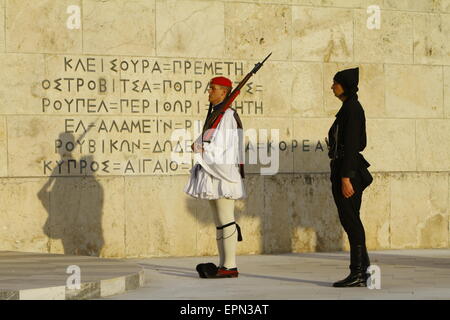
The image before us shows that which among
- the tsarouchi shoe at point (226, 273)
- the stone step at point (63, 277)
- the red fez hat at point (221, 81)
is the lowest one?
the tsarouchi shoe at point (226, 273)

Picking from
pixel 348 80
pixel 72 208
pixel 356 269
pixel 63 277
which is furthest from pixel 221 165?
pixel 72 208

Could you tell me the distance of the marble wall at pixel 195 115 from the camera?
12.8 meters

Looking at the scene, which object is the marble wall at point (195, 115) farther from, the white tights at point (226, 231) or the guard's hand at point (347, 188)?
the guard's hand at point (347, 188)

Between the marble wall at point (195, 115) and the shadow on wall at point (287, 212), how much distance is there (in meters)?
0.02

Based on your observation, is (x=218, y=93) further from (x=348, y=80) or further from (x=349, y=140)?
(x=349, y=140)

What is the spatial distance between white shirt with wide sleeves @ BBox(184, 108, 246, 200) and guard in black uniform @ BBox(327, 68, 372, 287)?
1.26 m

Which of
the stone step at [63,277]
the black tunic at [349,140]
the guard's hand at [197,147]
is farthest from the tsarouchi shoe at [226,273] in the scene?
the black tunic at [349,140]

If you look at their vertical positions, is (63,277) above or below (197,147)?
below

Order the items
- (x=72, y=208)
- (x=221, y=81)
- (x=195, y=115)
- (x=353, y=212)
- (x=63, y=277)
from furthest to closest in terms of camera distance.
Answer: (x=195, y=115), (x=72, y=208), (x=221, y=81), (x=353, y=212), (x=63, y=277)

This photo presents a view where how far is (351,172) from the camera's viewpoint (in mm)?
9492

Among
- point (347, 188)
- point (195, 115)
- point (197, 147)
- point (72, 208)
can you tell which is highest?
point (195, 115)

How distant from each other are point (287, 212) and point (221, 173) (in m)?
3.57

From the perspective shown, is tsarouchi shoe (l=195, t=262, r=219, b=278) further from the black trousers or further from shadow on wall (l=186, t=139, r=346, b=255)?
shadow on wall (l=186, t=139, r=346, b=255)

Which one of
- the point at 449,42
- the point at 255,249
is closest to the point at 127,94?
the point at 255,249
